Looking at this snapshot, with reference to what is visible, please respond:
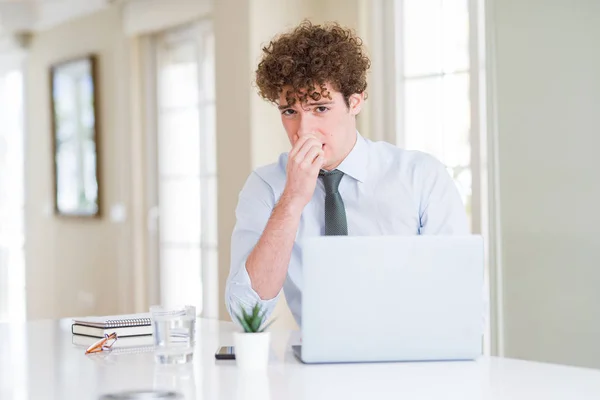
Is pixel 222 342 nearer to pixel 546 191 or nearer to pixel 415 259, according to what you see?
pixel 415 259

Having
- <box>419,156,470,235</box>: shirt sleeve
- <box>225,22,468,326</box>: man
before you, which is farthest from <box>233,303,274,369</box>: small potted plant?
<box>419,156,470,235</box>: shirt sleeve

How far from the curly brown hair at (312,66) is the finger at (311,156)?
177 millimetres

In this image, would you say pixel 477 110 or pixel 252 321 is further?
pixel 477 110

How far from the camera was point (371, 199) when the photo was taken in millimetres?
2303

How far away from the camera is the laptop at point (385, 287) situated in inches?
60.9

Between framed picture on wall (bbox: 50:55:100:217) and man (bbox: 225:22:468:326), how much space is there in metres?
4.10

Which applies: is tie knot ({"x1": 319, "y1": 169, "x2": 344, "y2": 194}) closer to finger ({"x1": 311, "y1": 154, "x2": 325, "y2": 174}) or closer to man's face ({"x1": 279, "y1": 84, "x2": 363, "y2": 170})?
man's face ({"x1": 279, "y1": 84, "x2": 363, "y2": 170})

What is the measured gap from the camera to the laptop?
1546 mm

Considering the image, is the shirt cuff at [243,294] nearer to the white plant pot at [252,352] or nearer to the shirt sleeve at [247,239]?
the shirt sleeve at [247,239]

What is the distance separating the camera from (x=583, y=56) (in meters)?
3.07

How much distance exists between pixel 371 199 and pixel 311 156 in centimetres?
31

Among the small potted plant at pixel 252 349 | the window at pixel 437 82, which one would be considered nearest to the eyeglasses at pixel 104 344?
the small potted plant at pixel 252 349

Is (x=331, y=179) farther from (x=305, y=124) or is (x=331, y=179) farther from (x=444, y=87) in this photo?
(x=444, y=87)

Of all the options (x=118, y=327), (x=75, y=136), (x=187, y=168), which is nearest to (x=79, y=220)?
(x=75, y=136)
